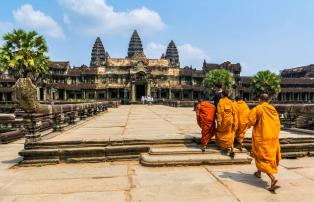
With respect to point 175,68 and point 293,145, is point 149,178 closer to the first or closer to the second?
point 293,145

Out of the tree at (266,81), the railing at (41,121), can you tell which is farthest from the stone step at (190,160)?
the tree at (266,81)

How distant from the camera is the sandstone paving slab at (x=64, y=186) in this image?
515cm

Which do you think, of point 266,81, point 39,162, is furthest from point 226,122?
point 266,81

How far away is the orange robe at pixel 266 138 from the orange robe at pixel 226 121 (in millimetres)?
1360

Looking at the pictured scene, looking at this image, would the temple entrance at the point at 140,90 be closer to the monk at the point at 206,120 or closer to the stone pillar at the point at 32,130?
the stone pillar at the point at 32,130

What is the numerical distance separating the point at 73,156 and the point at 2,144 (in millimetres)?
5263

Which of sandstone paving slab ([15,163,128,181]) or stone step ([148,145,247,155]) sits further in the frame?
stone step ([148,145,247,155])

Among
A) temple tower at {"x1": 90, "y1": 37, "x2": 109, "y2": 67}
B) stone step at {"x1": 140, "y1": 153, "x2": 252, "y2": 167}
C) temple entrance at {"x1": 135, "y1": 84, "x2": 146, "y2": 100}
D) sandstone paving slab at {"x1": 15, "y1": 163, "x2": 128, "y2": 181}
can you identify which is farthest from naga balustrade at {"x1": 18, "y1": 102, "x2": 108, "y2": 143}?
temple tower at {"x1": 90, "y1": 37, "x2": 109, "y2": 67}

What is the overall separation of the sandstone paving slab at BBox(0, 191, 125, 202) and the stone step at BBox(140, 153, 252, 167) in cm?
176

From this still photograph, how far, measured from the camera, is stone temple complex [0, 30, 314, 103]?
232ft

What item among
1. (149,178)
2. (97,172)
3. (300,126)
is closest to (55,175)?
(97,172)

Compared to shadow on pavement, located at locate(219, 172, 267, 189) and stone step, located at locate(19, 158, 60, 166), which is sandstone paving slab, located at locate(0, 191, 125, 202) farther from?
stone step, located at locate(19, 158, 60, 166)

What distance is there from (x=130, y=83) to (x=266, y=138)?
65354mm

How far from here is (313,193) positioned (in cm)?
492
